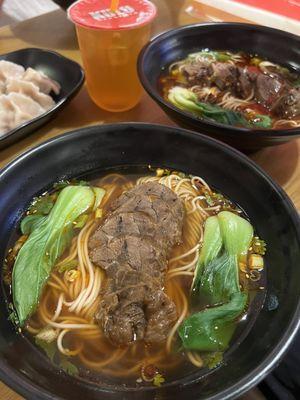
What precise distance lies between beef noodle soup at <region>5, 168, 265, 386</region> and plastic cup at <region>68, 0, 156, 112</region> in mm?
689

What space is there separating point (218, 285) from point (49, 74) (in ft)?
5.70

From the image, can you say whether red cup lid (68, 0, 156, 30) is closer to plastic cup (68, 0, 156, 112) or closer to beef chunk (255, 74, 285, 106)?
plastic cup (68, 0, 156, 112)

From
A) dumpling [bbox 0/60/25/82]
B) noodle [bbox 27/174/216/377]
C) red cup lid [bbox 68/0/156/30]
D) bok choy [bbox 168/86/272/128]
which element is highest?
red cup lid [bbox 68/0/156/30]

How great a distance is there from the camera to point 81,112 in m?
2.26

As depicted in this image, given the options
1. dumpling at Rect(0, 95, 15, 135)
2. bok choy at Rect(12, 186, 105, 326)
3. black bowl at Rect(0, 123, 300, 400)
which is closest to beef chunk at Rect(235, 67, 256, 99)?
black bowl at Rect(0, 123, 300, 400)

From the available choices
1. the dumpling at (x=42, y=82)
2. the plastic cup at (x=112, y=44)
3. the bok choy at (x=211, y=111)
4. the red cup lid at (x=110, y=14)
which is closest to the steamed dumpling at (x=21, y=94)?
the dumpling at (x=42, y=82)

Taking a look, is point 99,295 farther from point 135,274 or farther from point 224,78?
point 224,78

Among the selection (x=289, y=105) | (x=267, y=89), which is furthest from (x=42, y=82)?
(x=289, y=105)

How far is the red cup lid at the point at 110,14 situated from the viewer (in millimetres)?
1955

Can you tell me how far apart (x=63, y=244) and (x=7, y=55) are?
157 centimetres

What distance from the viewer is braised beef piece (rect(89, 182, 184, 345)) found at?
4.00 feet

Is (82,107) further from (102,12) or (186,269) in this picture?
(186,269)

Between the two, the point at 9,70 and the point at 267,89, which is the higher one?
the point at 9,70

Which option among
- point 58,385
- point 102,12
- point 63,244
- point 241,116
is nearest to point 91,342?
point 58,385
